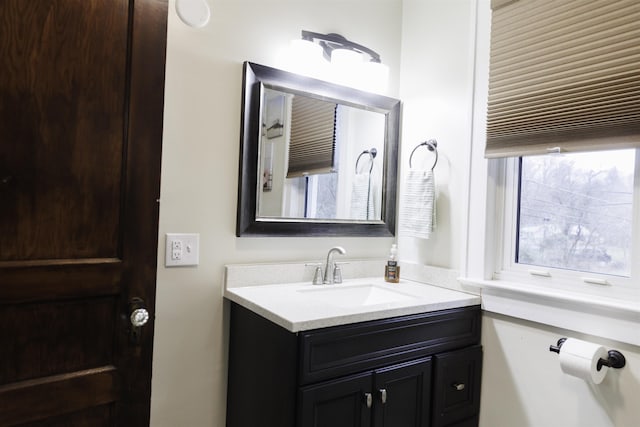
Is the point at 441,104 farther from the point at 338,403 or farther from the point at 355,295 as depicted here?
the point at 338,403

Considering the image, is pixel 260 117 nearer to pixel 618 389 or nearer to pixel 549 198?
pixel 549 198

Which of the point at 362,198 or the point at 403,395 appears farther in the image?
the point at 362,198

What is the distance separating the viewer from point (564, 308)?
143 centimetres

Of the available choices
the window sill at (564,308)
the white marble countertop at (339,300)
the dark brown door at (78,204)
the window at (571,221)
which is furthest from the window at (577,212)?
the dark brown door at (78,204)

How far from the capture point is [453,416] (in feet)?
5.20

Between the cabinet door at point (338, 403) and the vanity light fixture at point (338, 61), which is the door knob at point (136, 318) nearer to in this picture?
the cabinet door at point (338, 403)

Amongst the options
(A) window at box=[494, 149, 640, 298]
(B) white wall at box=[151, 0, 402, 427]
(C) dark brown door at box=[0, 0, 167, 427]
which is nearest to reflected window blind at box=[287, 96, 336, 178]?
(B) white wall at box=[151, 0, 402, 427]

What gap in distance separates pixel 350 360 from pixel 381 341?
0.14 meters

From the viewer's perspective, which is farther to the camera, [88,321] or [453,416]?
[453,416]

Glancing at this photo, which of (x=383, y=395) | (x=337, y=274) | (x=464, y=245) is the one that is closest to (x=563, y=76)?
(x=464, y=245)

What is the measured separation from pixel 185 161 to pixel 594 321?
5.01 ft

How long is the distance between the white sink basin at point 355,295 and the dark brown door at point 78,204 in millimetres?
707

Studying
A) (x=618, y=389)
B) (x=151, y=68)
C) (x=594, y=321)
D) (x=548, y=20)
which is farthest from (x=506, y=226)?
(x=151, y=68)

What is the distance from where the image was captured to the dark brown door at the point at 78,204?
3.34 ft
